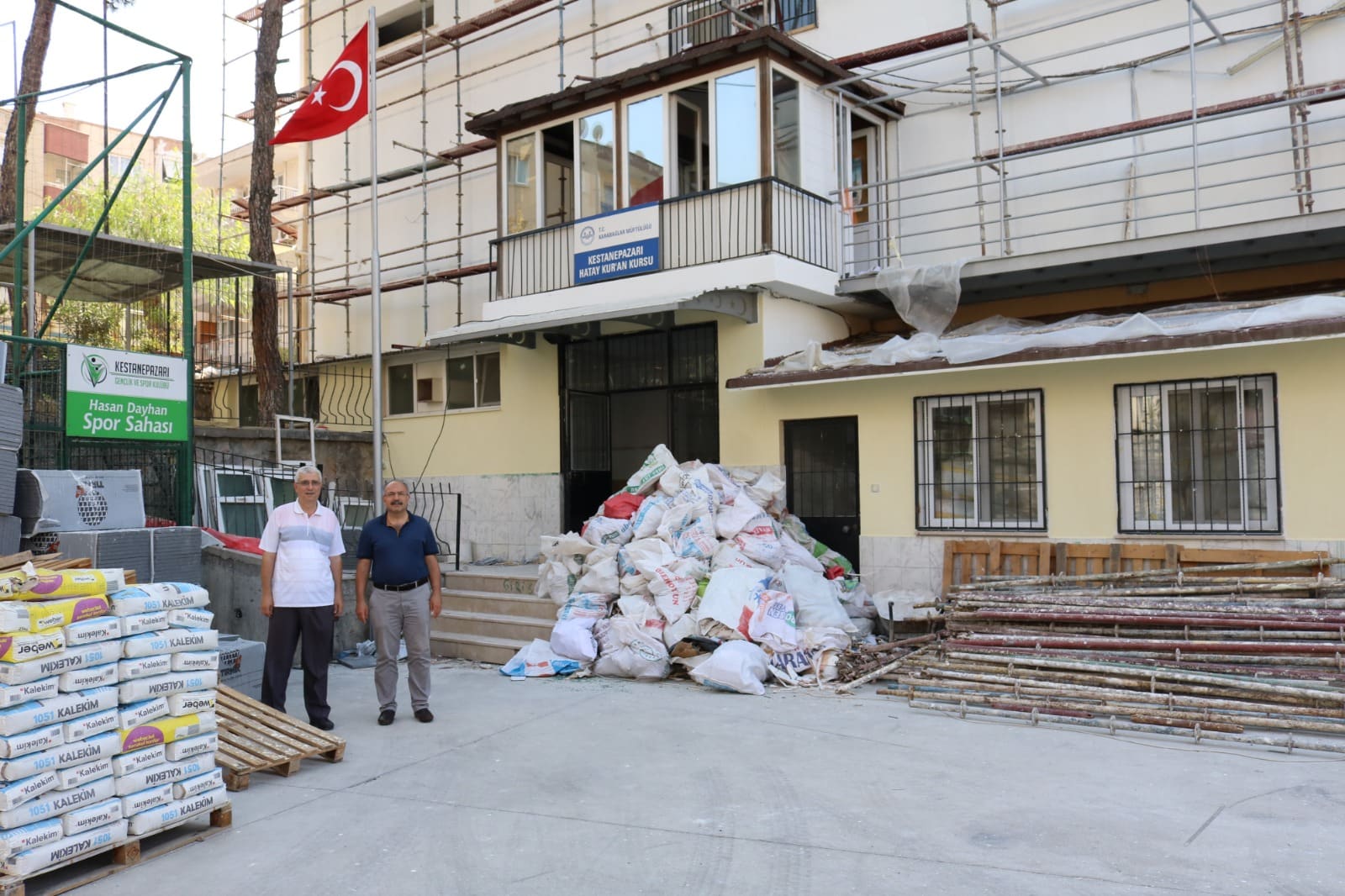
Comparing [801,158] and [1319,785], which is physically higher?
[801,158]

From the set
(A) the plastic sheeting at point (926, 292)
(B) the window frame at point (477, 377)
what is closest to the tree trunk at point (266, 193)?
(B) the window frame at point (477, 377)

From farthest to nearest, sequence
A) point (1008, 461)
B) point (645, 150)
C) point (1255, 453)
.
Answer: point (645, 150)
point (1008, 461)
point (1255, 453)

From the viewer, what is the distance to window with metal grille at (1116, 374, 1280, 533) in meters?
8.74

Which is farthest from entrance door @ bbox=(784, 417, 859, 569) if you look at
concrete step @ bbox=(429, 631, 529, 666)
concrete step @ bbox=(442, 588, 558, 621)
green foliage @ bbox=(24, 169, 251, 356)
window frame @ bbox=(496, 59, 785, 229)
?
green foliage @ bbox=(24, 169, 251, 356)

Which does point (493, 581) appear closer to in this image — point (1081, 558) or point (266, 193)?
point (1081, 558)

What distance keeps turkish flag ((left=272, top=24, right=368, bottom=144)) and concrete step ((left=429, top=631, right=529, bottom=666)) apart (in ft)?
20.5

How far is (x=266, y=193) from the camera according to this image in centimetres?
1547

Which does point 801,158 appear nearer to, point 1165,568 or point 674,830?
point 1165,568

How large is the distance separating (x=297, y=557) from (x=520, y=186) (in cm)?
817

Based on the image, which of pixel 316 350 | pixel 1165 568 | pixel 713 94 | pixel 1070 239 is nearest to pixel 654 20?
pixel 713 94

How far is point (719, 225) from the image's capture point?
37.5 feet

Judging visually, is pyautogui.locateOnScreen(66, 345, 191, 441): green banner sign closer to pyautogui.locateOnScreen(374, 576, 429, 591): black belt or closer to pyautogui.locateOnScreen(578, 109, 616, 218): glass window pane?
pyautogui.locateOnScreen(374, 576, 429, 591): black belt

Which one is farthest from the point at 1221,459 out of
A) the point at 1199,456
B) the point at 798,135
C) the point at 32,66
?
the point at 32,66

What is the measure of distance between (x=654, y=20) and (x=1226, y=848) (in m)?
13.7
